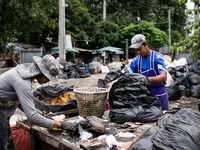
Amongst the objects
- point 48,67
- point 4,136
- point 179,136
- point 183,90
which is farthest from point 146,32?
point 179,136

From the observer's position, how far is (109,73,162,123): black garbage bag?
8.00ft

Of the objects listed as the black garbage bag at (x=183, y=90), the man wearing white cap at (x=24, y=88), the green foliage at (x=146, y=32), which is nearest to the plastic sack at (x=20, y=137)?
the man wearing white cap at (x=24, y=88)

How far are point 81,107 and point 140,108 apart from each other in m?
0.84

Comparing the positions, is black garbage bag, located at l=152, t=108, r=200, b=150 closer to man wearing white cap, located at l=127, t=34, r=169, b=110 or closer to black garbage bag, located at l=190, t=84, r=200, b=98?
man wearing white cap, located at l=127, t=34, r=169, b=110

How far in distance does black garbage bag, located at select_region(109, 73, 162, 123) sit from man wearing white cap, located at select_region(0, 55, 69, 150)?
2.37ft

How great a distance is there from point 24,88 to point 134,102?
1315 mm

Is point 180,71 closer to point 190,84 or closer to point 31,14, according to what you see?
point 190,84

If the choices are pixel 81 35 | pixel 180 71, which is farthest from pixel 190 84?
pixel 81 35

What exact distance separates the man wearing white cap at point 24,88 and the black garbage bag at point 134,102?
2.37ft

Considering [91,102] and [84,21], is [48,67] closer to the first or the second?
[91,102]

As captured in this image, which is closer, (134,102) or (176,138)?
(176,138)

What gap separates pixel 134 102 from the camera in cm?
251

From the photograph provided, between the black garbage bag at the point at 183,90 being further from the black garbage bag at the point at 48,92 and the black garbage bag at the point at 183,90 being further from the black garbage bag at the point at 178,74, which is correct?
the black garbage bag at the point at 48,92

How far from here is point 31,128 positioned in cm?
256
